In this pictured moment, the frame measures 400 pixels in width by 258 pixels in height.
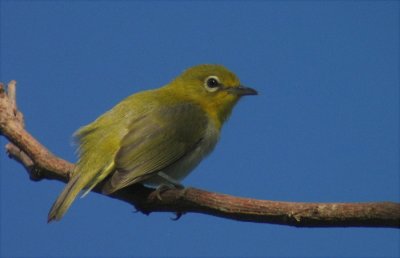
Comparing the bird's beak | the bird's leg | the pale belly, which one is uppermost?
the bird's beak

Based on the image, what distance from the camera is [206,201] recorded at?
4.40 m

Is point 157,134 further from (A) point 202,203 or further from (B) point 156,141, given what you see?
(A) point 202,203

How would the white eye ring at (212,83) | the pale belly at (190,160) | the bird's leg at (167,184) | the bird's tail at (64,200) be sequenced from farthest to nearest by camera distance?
the white eye ring at (212,83) < the pale belly at (190,160) < the bird's tail at (64,200) < the bird's leg at (167,184)

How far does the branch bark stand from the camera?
3738mm

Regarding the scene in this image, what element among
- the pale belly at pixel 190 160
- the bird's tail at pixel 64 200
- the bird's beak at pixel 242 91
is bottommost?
the bird's tail at pixel 64 200

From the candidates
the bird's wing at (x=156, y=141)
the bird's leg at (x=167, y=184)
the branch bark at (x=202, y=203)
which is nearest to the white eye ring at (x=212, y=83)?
the bird's wing at (x=156, y=141)

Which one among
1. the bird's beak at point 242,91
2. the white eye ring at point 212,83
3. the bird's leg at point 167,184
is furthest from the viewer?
the white eye ring at point 212,83

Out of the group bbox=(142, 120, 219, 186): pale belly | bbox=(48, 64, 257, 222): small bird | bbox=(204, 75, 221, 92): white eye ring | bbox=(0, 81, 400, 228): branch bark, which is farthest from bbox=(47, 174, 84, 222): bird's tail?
bbox=(204, 75, 221, 92): white eye ring

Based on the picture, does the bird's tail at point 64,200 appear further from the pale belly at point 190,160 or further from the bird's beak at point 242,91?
the bird's beak at point 242,91

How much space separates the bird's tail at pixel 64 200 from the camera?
16.6 ft

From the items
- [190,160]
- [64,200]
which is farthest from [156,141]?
[64,200]

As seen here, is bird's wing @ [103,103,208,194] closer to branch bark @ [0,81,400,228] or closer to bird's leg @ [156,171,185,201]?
bird's leg @ [156,171,185,201]

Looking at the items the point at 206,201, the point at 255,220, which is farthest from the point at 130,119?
the point at 255,220

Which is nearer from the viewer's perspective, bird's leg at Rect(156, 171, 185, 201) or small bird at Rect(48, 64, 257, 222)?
bird's leg at Rect(156, 171, 185, 201)
